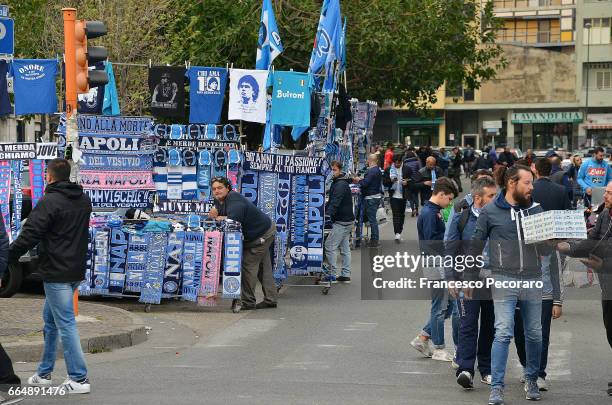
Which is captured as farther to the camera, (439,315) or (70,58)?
(70,58)

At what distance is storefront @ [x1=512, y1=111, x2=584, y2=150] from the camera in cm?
7731

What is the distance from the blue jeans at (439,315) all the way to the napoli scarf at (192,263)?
430cm

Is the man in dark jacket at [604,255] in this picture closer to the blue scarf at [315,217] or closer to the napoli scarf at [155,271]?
the napoli scarf at [155,271]

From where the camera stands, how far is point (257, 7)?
30.3m

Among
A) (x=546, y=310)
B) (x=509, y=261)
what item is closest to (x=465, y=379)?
(x=546, y=310)

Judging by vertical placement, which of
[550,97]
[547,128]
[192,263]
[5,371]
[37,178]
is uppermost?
[550,97]

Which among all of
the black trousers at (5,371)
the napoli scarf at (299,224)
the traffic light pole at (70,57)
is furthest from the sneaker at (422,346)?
the napoli scarf at (299,224)

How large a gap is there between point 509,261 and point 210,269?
20.7 feet

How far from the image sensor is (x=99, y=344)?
1101 cm

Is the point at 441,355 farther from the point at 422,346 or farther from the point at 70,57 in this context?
the point at 70,57

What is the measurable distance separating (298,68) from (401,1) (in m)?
3.79

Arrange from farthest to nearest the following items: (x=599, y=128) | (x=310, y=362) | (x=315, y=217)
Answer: (x=599, y=128) → (x=315, y=217) → (x=310, y=362)

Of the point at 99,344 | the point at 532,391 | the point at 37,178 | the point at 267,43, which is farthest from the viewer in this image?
the point at 267,43

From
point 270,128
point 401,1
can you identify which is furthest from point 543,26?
point 270,128
